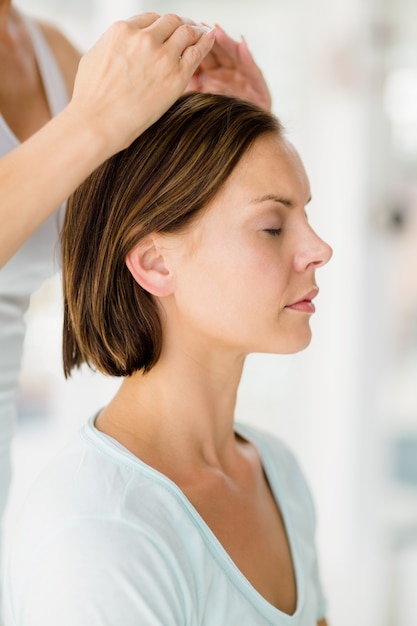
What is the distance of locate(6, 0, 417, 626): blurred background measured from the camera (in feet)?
8.98

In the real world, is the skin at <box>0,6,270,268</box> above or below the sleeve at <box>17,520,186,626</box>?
above

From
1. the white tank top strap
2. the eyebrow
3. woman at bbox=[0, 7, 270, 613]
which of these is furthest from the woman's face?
the white tank top strap

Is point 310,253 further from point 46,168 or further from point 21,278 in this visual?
point 21,278

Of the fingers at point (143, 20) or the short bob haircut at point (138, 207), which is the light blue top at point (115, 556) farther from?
the fingers at point (143, 20)

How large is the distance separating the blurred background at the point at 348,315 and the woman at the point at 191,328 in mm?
1505

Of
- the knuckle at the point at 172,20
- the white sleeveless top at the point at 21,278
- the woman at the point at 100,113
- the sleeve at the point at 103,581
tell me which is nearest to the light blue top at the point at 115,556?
the sleeve at the point at 103,581

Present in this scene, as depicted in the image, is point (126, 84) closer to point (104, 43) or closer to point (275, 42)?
point (104, 43)

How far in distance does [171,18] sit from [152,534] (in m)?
0.56

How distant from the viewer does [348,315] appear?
281cm

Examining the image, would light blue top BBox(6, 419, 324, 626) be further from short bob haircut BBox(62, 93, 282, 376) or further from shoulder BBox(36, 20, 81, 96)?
shoulder BBox(36, 20, 81, 96)

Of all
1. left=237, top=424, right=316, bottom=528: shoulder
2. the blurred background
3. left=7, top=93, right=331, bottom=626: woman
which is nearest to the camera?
left=7, top=93, right=331, bottom=626: woman

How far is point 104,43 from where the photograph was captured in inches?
36.9

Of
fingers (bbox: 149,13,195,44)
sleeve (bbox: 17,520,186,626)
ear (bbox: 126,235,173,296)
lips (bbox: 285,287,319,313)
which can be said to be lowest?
sleeve (bbox: 17,520,186,626)

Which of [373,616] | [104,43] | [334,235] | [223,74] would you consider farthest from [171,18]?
[373,616]
